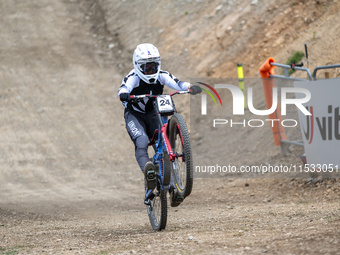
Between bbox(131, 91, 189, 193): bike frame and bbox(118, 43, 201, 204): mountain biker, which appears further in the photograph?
bbox(118, 43, 201, 204): mountain biker

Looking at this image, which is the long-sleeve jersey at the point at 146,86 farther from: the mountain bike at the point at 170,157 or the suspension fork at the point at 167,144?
the suspension fork at the point at 167,144

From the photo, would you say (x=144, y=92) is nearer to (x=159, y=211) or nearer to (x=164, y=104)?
(x=164, y=104)

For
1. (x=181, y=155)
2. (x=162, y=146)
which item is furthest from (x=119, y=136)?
(x=181, y=155)

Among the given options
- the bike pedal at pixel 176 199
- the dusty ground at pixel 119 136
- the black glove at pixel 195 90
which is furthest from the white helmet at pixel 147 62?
the dusty ground at pixel 119 136

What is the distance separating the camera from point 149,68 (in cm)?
665

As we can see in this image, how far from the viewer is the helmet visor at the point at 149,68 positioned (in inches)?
260

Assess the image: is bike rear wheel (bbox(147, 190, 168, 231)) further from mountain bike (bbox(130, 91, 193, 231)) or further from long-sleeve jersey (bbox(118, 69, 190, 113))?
long-sleeve jersey (bbox(118, 69, 190, 113))

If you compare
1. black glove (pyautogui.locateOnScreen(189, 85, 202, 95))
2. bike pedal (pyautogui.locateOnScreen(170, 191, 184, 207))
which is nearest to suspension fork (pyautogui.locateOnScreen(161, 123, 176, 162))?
bike pedal (pyautogui.locateOnScreen(170, 191, 184, 207))

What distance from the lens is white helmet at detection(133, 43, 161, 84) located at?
6.50m

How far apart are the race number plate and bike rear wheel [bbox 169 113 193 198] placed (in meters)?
0.19

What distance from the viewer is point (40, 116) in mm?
15148

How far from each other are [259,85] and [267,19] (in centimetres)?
327

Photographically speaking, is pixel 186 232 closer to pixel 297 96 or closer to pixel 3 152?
pixel 297 96

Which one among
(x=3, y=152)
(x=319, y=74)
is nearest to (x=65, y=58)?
(x=3, y=152)
